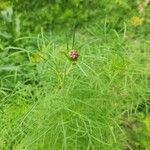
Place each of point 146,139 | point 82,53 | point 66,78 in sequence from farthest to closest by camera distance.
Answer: point 146,139, point 82,53, point 66,78

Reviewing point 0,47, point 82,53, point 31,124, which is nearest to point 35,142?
point 31,124

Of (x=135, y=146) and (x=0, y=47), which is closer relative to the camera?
(x=135, y=146)

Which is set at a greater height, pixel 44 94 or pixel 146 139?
pixel 44 94

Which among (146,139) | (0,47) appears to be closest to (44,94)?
(146,139)

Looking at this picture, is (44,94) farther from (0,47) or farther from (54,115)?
(0,47)

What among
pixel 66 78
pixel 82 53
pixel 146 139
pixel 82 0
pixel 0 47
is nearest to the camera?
pixel 66 78

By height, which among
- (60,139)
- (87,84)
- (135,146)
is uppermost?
(87,84)
